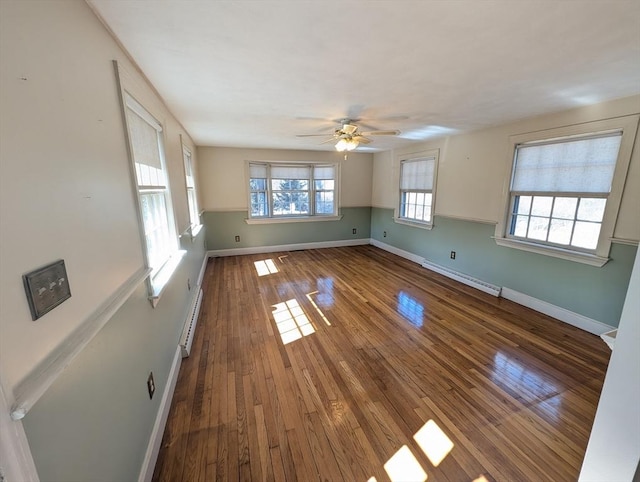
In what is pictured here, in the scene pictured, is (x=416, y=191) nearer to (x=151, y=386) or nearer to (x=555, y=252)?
(x=555, y=252)

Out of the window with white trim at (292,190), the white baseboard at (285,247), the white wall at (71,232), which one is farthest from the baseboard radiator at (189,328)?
the window with white trim at (292,190)

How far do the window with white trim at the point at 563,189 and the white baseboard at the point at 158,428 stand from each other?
13.4ft

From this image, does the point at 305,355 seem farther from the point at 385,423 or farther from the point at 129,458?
the point at 129,458

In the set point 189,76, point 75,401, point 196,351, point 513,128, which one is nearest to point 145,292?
point 75,401

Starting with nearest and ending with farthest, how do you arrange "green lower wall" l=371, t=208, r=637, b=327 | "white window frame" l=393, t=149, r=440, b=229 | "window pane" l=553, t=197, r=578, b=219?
"green lower wall" l=371, t=208, r=637, b=327, "window pane" l=553, t=197, r=578, b=219, "white window frame" l=393, t=149, r=440, b=229

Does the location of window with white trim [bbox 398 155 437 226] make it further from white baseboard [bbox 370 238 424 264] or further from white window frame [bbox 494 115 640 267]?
white window frame [bbox 494 115 640 267]

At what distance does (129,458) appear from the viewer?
3.86 feet

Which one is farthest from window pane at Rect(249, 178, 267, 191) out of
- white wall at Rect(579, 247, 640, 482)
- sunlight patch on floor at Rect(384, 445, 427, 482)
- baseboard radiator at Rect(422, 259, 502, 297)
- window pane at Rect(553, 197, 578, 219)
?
white wall at Rect(579, 247, 640, 482)

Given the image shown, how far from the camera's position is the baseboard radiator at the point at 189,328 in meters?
2.33

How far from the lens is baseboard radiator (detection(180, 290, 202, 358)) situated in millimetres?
2330

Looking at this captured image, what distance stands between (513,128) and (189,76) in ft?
11.9

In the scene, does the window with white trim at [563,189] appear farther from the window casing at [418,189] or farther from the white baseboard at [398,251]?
the white baseboard at [398,251]

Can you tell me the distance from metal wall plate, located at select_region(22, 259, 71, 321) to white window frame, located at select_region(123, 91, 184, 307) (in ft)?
2.57

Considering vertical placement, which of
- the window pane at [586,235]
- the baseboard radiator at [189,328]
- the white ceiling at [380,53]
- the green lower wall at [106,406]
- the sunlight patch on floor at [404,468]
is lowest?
the sunlight patch on floor at [404,468]
